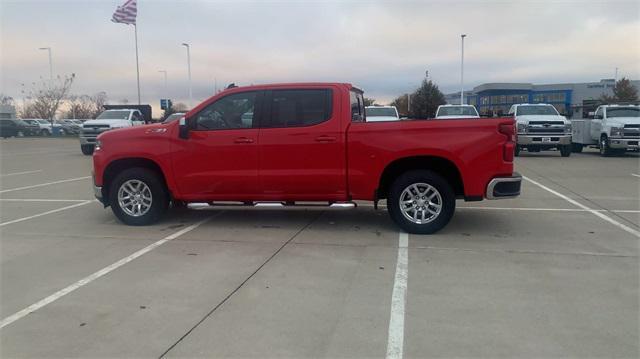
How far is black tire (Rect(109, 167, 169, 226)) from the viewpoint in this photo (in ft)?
24.4

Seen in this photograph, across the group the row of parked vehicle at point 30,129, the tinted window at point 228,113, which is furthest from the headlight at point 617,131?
the row of parked vehicle at point 30,129

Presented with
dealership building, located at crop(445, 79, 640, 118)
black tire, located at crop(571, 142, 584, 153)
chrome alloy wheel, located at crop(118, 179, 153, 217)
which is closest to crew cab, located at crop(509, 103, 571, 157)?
black tire, located at crop(571, 142, 584, 153)

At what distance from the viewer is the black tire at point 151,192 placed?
293 inches

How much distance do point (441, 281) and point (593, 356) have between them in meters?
1.67

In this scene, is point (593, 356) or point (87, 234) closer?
point (593, 356)

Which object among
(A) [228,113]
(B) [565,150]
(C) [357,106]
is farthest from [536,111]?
(A) [228,113]

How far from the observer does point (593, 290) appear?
481 cm

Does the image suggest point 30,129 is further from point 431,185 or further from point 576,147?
point 431,185

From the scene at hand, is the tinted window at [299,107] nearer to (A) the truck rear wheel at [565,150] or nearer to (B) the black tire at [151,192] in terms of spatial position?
(B) the black tire at [151,192]

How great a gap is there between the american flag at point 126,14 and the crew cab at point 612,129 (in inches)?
1084

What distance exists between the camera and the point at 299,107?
7.08 metres

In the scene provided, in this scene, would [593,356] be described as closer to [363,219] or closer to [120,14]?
[363,219]

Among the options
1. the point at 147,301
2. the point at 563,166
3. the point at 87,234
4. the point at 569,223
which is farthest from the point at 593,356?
the point at 563,166

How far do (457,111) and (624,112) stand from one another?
6.18m
